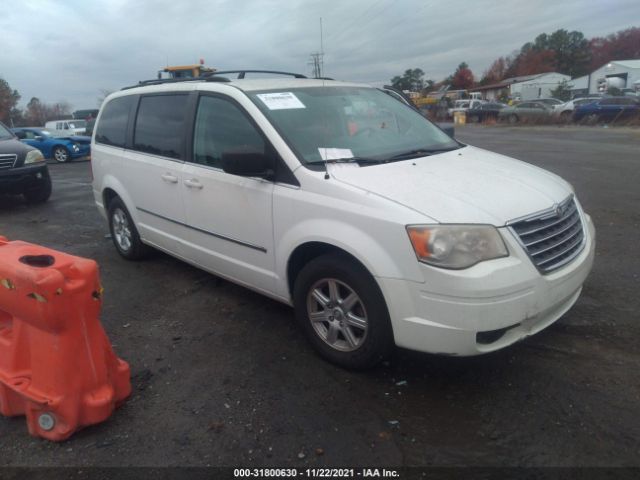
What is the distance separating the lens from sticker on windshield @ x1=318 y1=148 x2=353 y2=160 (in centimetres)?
339

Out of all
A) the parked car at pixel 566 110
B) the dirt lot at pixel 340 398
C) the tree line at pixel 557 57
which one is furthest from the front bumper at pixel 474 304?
the tree line at pixel 557 57

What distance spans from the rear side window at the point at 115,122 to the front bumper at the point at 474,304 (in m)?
3.73

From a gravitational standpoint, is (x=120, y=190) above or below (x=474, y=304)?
above

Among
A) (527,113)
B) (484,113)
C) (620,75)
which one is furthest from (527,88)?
(527,113)

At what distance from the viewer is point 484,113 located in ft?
121

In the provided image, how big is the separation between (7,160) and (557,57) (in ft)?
331

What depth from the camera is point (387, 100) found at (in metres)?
4.48

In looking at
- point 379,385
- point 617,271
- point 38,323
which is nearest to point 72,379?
point 38,323

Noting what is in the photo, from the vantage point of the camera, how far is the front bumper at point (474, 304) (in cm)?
263

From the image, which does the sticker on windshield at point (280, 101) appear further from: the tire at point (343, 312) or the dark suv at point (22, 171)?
the dark suv at point (22, 171)

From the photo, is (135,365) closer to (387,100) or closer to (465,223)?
(465,223)

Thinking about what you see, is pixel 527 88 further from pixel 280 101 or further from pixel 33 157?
pixel 280 101

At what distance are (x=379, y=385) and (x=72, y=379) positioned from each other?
1732 millimetres

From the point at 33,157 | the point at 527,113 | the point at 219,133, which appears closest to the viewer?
the point at 219,133
